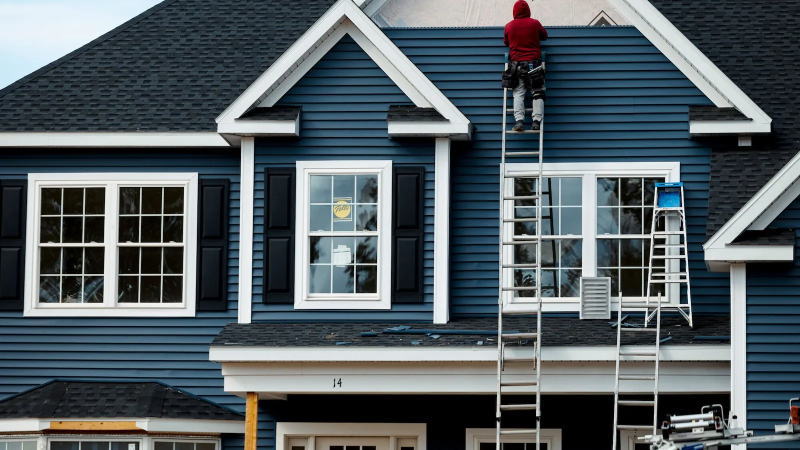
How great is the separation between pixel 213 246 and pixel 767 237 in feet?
22.6

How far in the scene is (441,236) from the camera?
63.1ft

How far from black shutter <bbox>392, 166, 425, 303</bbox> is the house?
0.02 metres

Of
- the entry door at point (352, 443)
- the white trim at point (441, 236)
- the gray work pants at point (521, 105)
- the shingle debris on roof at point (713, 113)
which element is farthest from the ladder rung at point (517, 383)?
the shingle debris on roof at point (713, 113)

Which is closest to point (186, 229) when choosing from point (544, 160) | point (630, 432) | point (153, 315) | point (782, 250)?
point (153, 315)

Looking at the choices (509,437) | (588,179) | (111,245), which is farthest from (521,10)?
(111,245)

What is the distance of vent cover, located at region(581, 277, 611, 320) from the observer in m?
19.1

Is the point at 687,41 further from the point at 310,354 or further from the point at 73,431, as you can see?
the point at 73,431

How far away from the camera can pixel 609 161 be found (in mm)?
19547

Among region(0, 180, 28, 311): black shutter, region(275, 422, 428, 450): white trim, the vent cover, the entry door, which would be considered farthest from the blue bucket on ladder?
region(0, 180, 28, 311): black shutter

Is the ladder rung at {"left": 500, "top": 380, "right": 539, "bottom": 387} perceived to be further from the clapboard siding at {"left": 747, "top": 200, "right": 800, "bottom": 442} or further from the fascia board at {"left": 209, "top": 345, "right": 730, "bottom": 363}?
the clapboard siding at {"left": 747, "top": 200, "right": 800, "bottom": 442}

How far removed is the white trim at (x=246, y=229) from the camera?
1938cm

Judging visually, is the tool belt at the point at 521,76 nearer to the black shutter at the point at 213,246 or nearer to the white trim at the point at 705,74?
the white trim at the point at 705,74

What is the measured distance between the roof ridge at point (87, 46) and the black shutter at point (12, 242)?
1.45 metres

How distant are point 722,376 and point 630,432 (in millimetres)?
1713
